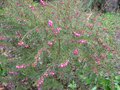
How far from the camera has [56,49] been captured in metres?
3.21

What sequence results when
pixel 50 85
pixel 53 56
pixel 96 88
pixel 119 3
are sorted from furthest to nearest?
pixel 119 3, pixel 96 88, pixel 50 85, pixel 53 56

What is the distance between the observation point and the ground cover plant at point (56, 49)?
3.21 meters

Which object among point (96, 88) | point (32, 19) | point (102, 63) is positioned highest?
point (32, 19)

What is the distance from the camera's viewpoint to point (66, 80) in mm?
3711

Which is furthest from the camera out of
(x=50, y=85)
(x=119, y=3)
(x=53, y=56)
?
(x=119, y=3)

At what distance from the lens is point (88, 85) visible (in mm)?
3750

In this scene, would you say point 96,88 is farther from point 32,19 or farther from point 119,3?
point 119,3

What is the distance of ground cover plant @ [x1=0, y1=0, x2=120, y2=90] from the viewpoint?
3.21 metres

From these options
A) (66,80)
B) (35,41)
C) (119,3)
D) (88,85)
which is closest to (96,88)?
(88,85)

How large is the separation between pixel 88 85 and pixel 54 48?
0.78 metres

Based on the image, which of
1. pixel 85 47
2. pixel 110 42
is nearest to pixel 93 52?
pixel 85 47

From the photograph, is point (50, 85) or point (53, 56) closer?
point (53, 56)

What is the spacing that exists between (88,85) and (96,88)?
0.10 meters

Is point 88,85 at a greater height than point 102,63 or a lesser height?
lesser
